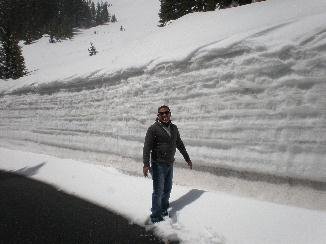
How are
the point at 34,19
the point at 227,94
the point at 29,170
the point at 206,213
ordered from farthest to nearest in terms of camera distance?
the point at 34,19 → the point at 29,170 → the point at 227,94 → the point at 206,213

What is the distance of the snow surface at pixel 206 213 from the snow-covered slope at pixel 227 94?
1.82 feet

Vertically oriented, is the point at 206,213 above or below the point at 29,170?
above

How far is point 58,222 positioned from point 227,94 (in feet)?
10.6

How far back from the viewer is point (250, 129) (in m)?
5.50

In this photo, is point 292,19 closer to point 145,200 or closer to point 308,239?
point 308,239

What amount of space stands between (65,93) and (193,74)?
5.50 m

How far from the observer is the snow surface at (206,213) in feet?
13.9

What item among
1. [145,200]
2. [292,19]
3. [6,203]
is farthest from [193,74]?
[6,203]

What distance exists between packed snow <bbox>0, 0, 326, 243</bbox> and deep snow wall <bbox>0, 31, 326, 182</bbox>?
0.05ft

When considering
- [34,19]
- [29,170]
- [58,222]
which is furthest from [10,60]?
[34,19]

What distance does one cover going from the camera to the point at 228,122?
5.85 m

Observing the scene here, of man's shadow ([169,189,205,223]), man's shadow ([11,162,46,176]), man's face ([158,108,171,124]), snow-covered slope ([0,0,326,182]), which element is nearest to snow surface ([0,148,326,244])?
man's shadow ([169,189,205,223])

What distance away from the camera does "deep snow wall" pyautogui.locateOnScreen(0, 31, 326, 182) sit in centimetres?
478

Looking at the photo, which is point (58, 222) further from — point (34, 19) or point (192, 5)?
point (34, 19)
